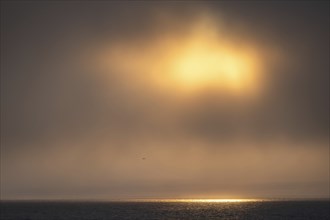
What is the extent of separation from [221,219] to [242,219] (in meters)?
6.42

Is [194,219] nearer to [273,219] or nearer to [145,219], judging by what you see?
[145,219]

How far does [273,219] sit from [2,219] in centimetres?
7197

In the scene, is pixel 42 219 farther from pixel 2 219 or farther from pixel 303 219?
pixel 303 219

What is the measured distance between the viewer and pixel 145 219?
122 m

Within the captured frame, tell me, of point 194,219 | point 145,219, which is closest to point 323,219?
point 194,219

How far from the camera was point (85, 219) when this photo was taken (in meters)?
120

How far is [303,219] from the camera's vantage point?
123625 millimetres

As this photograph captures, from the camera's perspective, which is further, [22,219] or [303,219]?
[303,219]

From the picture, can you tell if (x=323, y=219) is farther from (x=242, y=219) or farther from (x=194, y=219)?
(x=194, y=219)

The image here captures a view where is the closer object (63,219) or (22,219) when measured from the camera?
(22,219)

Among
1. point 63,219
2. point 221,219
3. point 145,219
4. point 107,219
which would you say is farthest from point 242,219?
point 63,219

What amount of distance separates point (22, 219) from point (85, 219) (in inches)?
644

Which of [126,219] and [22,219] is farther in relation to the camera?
[126,219]

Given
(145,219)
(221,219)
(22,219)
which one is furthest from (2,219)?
(221,219)
